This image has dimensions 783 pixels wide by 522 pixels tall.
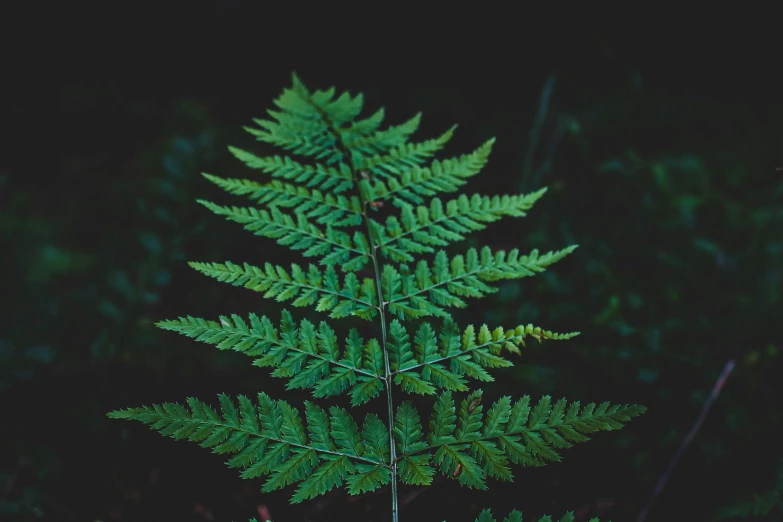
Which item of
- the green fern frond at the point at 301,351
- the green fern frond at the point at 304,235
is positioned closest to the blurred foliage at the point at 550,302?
the green fern frond at the point at 301,351

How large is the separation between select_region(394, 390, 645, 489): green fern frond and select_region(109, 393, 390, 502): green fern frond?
0.37 feet

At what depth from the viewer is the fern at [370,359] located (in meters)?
1.41

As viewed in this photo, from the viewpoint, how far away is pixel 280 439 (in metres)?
1.43

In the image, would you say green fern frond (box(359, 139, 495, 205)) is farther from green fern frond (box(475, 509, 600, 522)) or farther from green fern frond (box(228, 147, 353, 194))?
green fern frond (box(475, 509, 600, 522))

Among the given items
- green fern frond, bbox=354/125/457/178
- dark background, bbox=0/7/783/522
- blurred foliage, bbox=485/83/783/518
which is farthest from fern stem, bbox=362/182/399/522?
blurred foliage, bbox=485/83/783/518

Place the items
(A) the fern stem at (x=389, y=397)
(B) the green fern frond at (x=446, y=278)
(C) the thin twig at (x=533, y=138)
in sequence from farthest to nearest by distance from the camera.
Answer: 1. (C) the thin twig at (x=533, y=138)
2. (B) the green fern frond at (x=446, y=278)
3. (A) the fern stem at (x=389, y=397)

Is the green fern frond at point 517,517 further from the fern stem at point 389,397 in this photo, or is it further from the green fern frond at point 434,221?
the green fern frond at point 434,221

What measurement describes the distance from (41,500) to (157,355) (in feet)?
2.32

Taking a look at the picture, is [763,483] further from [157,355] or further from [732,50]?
[732,50]

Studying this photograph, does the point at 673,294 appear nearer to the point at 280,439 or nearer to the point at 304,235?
the point at 304,235

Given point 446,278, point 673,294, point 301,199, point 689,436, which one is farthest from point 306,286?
point 673,294

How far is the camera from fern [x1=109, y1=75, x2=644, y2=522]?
1408 millimetres

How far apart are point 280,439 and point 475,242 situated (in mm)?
1138

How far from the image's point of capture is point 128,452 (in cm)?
220
